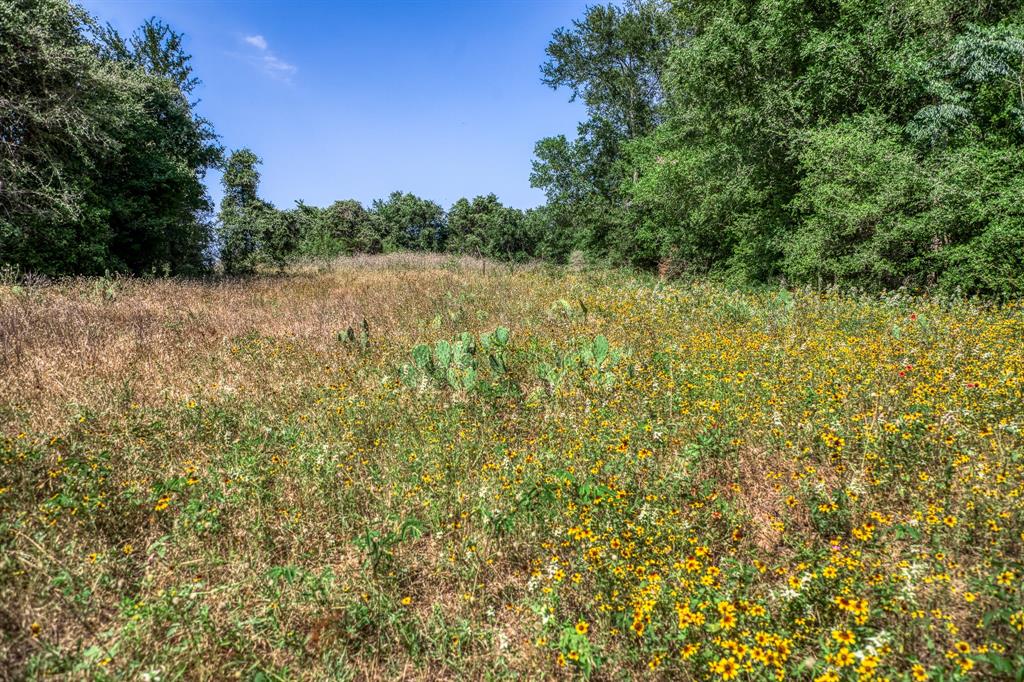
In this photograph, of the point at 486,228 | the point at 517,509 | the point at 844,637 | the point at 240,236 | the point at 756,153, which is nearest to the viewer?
the point at 844,637

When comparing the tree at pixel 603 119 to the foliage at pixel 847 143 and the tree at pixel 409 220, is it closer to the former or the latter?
the foliage at pixel 847 143

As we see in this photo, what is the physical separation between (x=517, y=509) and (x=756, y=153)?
14.9 meters

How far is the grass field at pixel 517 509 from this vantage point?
2.12m

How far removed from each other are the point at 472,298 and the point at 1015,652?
28.6ft

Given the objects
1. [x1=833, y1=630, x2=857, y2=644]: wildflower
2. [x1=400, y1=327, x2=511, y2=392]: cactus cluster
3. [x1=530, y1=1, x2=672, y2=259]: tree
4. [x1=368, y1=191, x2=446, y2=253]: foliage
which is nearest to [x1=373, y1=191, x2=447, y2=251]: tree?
[x1=368, y1=191, x2=446, y2=253]: foliage

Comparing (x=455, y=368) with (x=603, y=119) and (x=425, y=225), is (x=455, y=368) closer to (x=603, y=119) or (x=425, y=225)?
(x=603, y=119)

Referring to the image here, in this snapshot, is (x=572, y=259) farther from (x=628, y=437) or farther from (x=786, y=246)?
(x=628, y=437)

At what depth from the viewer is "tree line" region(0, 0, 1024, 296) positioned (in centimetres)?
988

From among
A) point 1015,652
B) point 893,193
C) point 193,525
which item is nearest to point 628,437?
point 1015,652

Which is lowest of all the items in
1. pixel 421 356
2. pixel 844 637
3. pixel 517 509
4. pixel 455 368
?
pixel 517 509

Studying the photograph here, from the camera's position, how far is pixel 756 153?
1418cm

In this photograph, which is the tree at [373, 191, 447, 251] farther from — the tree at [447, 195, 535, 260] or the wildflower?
the wildflower

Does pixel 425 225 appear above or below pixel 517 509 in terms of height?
above

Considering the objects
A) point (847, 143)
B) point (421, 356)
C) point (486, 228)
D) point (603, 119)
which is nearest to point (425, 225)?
point (486, 228)
